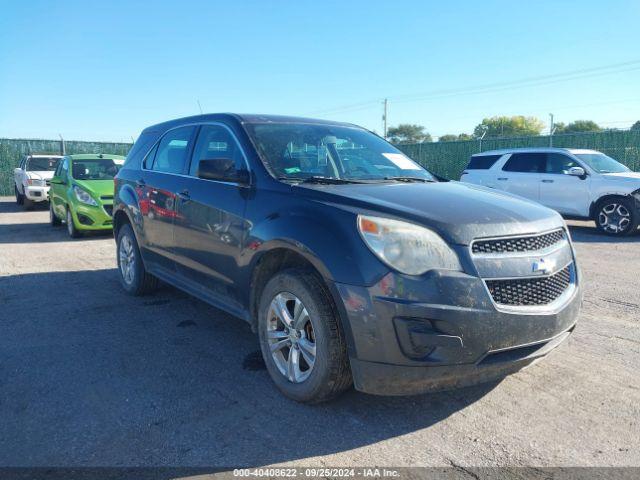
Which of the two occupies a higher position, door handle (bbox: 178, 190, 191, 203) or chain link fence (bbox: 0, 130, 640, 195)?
chain link fence (bbox: 0, 130, 640, 195)

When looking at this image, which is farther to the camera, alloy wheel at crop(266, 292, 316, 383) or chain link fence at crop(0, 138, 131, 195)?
chain link fence at crop(0, 138, 131, 195)

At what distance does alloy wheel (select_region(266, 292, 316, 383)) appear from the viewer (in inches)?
Answer: 123

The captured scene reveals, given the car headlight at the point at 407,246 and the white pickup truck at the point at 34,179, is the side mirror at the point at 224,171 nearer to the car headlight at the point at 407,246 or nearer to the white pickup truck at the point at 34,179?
the car headlight at the point at 407,246

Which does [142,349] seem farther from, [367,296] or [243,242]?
[367,296]


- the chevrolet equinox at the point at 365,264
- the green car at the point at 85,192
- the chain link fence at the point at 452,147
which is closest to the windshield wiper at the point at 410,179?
the chevrolet equinox at the point at 365,264

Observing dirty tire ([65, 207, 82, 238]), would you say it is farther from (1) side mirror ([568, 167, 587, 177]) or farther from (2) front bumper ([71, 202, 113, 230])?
(1) side mirror ([568, 167, 587, 177])

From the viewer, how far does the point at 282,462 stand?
8.58ft

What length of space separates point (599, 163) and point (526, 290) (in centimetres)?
971

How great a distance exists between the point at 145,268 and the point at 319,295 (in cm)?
309

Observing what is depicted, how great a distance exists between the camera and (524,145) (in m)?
18.3

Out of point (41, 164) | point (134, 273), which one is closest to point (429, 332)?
point (134, 273)

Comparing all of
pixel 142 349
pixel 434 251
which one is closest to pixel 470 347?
pixel 434 251

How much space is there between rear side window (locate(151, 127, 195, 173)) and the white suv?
861 cm

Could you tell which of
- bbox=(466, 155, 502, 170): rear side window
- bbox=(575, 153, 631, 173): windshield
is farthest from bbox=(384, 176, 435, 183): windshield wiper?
bbox=(466, 155, 502, 170): rear side window
